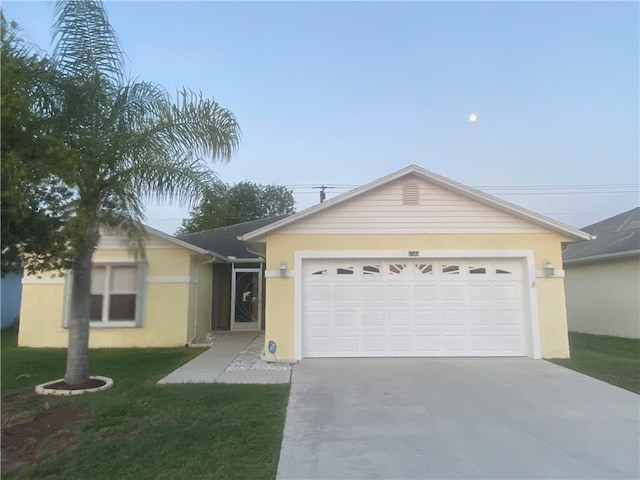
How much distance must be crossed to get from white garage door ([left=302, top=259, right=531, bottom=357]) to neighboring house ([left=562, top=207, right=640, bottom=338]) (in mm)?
5670

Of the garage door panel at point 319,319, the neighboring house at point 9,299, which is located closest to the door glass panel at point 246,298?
the garage door panel at point 319,319

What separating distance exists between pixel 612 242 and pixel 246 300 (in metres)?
13.2

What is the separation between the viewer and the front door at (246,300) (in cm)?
1570

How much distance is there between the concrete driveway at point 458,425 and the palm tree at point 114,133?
3858 millimetres

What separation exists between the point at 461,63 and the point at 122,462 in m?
11.9

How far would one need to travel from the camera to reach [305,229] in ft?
31.9

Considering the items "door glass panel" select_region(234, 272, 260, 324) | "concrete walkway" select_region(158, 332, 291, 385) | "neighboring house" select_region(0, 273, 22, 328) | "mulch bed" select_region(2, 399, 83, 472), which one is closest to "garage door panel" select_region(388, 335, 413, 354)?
"concrete walkway" select_region(158, 332, 291, 385)

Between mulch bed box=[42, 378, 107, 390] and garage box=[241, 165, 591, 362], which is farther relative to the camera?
garage box=[241, 165, 591, 362]

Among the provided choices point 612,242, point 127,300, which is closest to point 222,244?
point 127,300

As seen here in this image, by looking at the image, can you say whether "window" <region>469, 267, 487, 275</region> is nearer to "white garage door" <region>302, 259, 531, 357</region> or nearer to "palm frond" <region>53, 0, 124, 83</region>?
"white garage door" <region>302, 259, 531, 357</region>

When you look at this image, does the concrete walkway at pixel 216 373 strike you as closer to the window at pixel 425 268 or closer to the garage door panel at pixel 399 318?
the garage door panel at pixel 399 318

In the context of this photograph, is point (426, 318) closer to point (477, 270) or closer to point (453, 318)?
point (453, 318)

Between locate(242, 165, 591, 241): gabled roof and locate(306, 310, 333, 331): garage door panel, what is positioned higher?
locate(242, 165, 591, 241): gabled roof

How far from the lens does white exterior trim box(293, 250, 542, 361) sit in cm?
942
